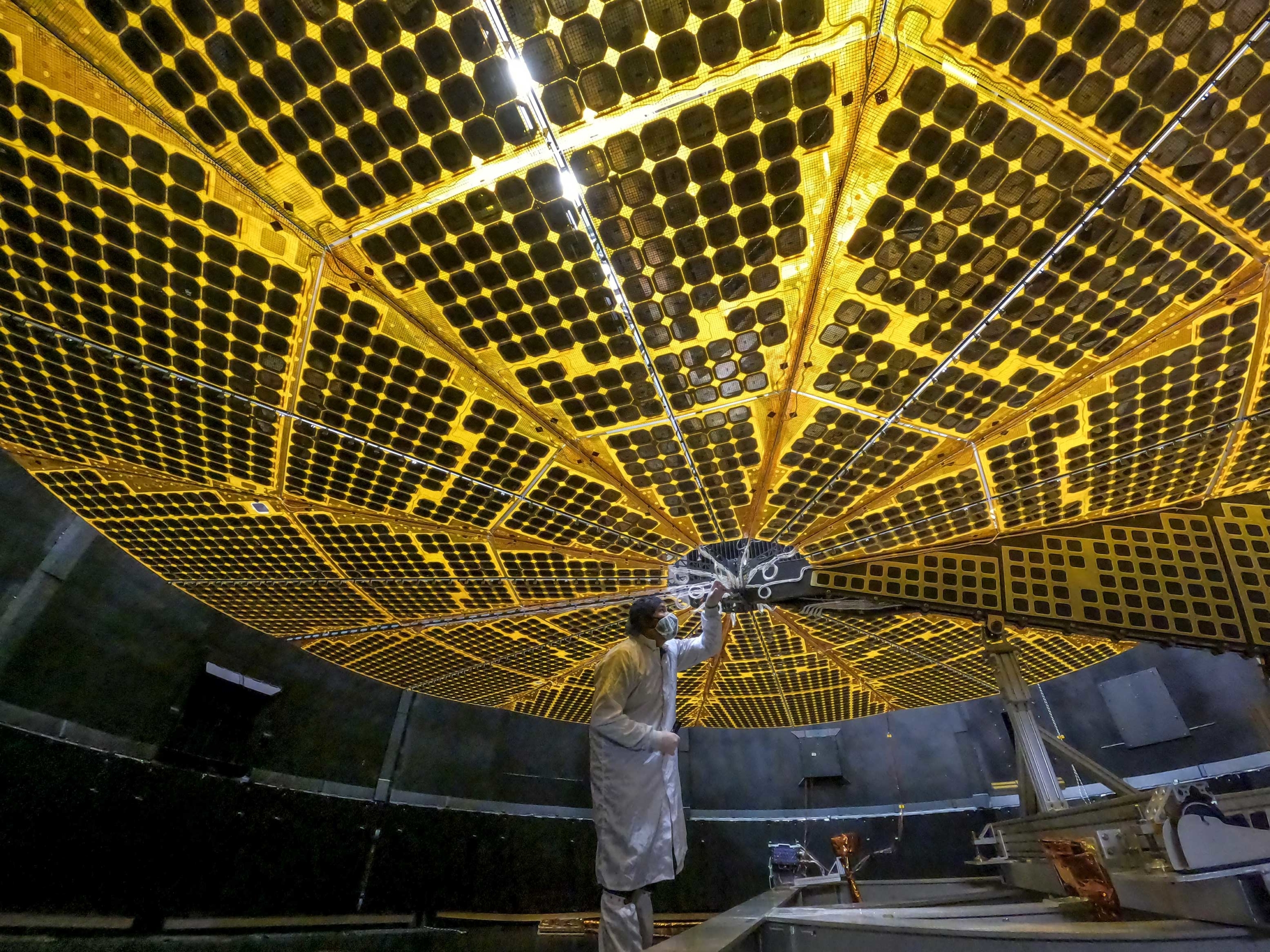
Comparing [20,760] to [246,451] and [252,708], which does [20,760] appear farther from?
[252,708]

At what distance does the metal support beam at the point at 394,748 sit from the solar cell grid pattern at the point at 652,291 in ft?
15.0

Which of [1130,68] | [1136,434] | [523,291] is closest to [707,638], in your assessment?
[523,291]

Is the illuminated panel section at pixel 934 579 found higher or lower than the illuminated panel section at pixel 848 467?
lower

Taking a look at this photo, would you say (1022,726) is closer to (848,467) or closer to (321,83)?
(848,467)

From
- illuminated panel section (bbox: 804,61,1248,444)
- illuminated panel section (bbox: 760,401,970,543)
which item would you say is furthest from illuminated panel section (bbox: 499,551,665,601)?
illuminated panel section (bbox: 804,61,1248,444)

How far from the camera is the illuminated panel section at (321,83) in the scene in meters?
2.22

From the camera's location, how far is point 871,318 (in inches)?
136

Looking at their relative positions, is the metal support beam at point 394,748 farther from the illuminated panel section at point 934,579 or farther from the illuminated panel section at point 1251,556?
the illuminated panel section at point 1251,556

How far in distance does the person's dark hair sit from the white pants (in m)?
1.28

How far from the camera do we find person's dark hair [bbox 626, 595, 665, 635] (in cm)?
328

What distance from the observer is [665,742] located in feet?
9.21

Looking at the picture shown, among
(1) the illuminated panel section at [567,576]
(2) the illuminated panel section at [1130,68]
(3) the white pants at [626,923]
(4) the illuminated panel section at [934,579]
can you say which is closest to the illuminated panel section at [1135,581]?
(4) the illuminated panel section at [934,579]

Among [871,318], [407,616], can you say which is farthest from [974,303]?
[407,616]

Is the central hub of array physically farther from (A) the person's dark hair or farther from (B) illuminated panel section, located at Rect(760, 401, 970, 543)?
(A) the person's dark hair
